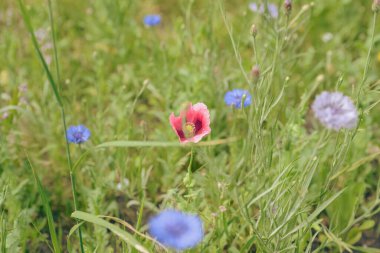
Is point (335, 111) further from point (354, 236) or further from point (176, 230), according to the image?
point (354, 236)

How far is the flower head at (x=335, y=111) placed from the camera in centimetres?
103

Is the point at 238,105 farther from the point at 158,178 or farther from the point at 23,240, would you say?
the point at 23,240

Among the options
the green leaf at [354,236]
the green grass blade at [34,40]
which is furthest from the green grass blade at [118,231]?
the green leaf at [354,236]

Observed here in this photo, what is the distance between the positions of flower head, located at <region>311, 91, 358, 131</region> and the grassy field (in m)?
0.15

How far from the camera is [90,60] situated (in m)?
2.55

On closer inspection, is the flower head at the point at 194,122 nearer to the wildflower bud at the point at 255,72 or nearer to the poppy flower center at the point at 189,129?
the poppy flower center at the point at 189,129

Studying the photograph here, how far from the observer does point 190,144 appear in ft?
3.87

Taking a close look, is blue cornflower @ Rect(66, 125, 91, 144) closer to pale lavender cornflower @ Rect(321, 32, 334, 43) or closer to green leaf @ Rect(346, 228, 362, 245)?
green leaf @ Rect(346, 228, 362, 245)

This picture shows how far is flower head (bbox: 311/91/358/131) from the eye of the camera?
1.03m

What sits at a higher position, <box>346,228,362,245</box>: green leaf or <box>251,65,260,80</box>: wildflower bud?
<box>251,65,260,80</box>: wildflower bud

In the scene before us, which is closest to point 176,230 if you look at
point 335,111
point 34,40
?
point 335,111

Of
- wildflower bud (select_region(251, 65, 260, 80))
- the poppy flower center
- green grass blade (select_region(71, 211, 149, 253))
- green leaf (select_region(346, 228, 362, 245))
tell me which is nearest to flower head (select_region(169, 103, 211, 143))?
the poppy flower center

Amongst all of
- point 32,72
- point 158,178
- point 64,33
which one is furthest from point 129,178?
point 64,33

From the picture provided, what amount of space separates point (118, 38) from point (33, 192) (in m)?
0.94
